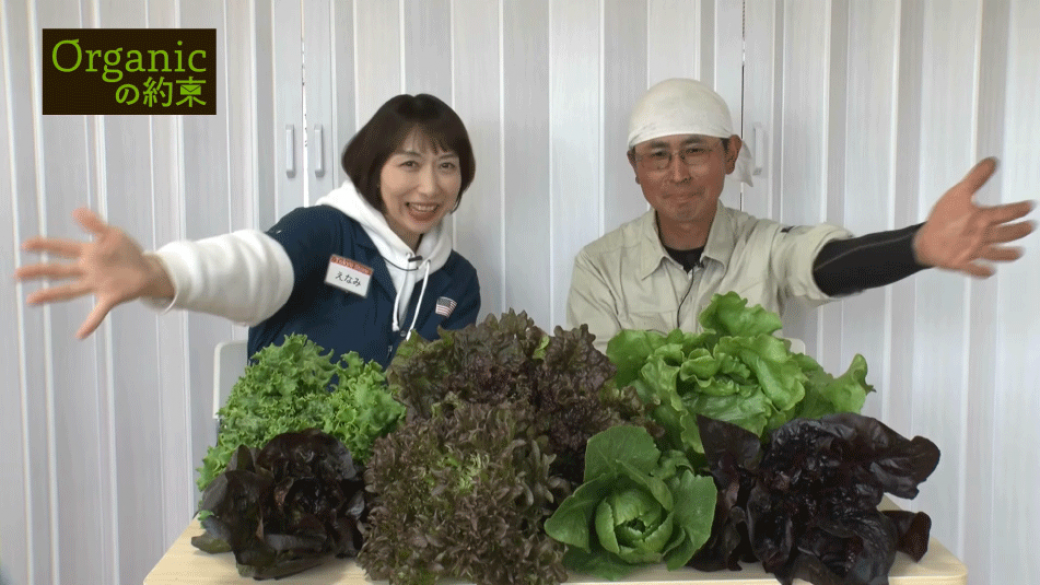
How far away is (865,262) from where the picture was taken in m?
1.64

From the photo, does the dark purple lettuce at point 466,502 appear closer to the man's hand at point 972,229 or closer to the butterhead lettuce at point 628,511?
the butterhead lettuce at point 628,511

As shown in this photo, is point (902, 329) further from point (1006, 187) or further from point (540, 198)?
point (540, 198)

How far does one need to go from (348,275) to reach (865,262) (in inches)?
44.8

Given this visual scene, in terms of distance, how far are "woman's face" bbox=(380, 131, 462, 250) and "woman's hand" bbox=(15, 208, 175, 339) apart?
883mm

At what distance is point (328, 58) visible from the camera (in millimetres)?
2434

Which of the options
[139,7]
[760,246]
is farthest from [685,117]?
[139,7]

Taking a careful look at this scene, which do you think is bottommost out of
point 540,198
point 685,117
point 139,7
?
point 540,198

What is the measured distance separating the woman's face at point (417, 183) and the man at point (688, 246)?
0.42 meters

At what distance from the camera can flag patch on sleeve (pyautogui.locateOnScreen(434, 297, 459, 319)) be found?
81.7 inches

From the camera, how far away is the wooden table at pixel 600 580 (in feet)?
2.87

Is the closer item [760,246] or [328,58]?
[760,246]

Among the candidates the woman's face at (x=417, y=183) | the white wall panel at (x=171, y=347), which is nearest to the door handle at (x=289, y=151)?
the white wall panel at (x=171, y=347)

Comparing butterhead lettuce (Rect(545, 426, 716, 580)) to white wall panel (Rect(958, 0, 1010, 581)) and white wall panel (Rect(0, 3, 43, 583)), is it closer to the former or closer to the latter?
white wall panel (Rect(958, 0, 1010, 581))

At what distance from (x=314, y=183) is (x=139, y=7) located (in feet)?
2.32
